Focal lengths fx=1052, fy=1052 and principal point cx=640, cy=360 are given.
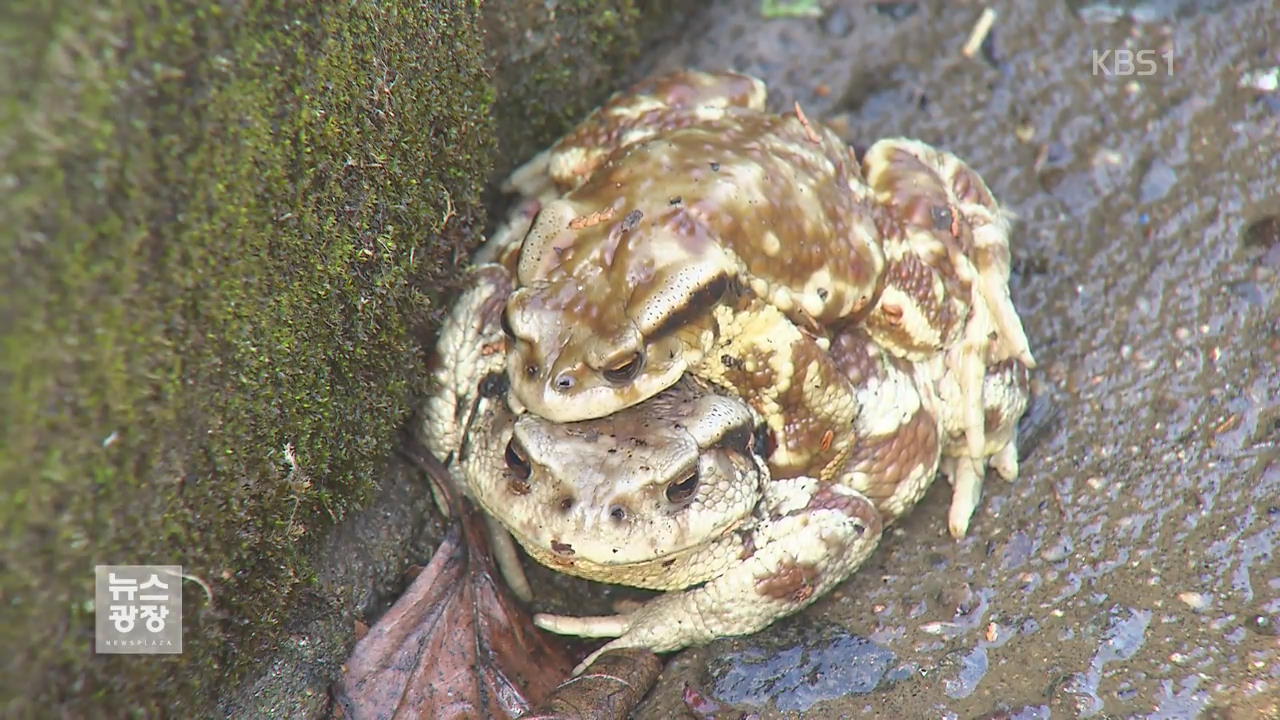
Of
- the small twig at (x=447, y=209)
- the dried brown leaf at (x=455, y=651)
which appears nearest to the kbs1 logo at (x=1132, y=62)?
the small twig at (x=447, y=209)

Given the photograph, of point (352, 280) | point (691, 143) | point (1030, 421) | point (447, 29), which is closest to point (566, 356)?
point (352, 280)

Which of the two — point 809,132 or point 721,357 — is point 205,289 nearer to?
point 721,357

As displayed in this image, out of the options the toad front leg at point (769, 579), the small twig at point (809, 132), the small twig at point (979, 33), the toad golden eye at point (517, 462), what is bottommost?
the toad front leg at point (769, 579)

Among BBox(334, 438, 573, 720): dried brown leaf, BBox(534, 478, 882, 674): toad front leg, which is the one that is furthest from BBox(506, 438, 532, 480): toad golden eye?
BBox(534, 478, 882, 674): toad front leg

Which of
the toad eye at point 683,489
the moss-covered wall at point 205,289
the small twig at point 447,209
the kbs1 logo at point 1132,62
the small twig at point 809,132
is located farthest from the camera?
the kbs1 logo at point 1132,62

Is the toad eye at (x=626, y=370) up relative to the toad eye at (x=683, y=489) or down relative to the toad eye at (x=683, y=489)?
up

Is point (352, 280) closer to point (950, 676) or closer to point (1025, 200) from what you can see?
point (950, 676)

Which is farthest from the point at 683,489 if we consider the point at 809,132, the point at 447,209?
the point at 809,132

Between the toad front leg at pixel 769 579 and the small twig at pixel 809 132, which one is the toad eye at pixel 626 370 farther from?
the small twig at pixel 809 132
